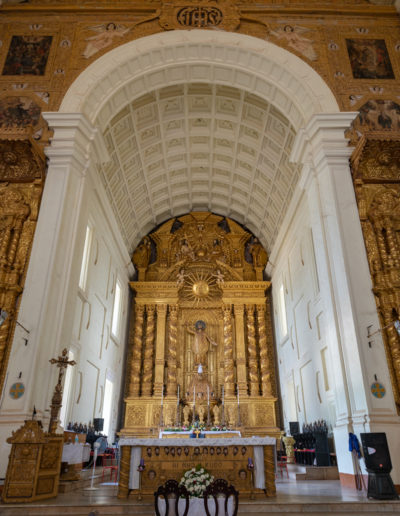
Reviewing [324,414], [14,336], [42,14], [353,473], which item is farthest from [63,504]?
[42,14]

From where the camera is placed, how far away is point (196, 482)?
5566 millimetres

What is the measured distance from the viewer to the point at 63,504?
6.18 m

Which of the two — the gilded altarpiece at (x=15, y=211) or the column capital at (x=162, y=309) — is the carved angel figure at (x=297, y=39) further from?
the column capital at (x=162, y=309)

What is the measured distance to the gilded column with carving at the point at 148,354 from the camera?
55.8 feet

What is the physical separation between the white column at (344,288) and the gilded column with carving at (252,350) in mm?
8526

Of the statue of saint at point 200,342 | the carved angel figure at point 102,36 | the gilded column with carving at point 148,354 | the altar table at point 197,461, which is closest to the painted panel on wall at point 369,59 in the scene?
the carved angel figure at point 102,36

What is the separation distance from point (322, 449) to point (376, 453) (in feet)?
13.1

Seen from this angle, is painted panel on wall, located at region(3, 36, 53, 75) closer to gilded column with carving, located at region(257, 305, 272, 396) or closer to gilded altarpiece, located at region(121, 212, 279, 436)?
gilded altarpiece, located at region(121, 212, 279, 436)

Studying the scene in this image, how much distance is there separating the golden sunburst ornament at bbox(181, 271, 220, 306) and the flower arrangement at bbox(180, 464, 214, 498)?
1316cm

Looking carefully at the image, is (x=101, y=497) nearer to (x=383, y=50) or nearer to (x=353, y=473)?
(x=353, y=473)

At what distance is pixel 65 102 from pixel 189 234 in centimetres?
1050

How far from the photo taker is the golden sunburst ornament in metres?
19.0

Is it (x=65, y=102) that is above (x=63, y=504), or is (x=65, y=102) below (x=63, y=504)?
above

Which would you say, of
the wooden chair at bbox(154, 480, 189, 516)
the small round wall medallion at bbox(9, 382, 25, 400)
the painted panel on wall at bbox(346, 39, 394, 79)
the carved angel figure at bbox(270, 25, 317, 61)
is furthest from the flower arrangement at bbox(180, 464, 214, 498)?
the carved angel figure at bbox(270, 25, 317, 61)
